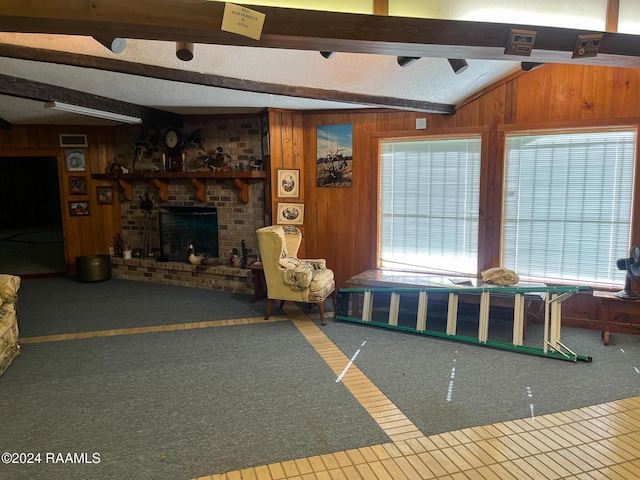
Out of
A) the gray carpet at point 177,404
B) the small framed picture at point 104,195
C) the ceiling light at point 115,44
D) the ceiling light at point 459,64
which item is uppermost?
the ceiling light at point 459,64

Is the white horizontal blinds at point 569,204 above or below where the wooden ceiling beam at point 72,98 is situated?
below

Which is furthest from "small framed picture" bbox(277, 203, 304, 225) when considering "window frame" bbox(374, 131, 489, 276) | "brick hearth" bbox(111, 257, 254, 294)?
"window frame" bbox(374, 131, 489, 276)

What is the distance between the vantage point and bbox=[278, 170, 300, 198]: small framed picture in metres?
5.43

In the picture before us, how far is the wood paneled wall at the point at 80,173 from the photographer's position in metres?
6.48

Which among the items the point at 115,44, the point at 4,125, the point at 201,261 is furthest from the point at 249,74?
the point at 4,125

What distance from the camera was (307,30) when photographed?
2.15 meters

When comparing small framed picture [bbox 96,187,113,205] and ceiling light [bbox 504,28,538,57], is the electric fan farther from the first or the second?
small framed picture [bbox 96,187,113,205]

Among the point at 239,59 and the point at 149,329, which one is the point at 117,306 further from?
the point at 239,59

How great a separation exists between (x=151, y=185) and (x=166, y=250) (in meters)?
1.05

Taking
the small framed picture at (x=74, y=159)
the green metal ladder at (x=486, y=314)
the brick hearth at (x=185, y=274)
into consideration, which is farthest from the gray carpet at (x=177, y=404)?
the small framed picture at (x=74, y=159)

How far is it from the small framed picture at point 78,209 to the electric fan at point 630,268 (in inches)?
281

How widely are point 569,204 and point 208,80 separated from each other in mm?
3724

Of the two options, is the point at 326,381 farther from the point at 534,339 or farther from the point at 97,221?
the point at 97,221

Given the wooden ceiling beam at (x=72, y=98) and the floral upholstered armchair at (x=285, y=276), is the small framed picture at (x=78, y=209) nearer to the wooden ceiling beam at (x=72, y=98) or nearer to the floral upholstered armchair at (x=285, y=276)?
the wooden ceiling beam at (x=72, y=98)
